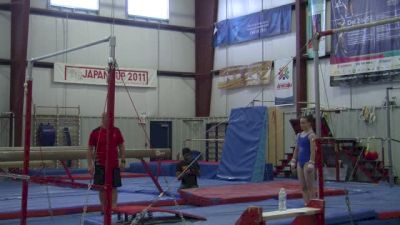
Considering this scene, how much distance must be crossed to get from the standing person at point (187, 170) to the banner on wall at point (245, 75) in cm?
829

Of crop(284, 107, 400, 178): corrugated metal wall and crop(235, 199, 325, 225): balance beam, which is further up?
crop(284, 107, 400, 178): corrugated metal wall

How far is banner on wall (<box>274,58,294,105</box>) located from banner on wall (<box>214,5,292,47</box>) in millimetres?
1123

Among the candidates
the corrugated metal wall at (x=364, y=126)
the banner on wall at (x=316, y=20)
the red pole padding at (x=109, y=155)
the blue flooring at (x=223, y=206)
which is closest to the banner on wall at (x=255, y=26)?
the banner on wall at (x=316, y=20)

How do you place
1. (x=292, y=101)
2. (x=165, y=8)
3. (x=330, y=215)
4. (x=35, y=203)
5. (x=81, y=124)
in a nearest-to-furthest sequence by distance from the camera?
(x=330, y=215), (x=35, y=203), (x=292, y=101), (x=81, y=124), (x=165, y=8)

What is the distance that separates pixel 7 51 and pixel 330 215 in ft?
46.6

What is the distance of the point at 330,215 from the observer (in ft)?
25.1

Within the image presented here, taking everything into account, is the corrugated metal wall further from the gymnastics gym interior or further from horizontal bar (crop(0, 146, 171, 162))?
horizontal bar (crop(0, 146, 171, 162))

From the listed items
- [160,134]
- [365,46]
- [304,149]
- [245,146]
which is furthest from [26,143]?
[160,134]

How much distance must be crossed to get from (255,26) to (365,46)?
16.7 feet

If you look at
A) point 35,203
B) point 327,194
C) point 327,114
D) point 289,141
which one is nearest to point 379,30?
point 327,114

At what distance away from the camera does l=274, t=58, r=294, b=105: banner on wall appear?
59.4 ft

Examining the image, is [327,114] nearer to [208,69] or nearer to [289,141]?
[289,141]

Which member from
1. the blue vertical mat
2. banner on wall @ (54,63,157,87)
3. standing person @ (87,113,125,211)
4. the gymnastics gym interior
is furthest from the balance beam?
banner on wall @ (54,63,157,87)

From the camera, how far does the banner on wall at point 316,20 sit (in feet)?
55.8
